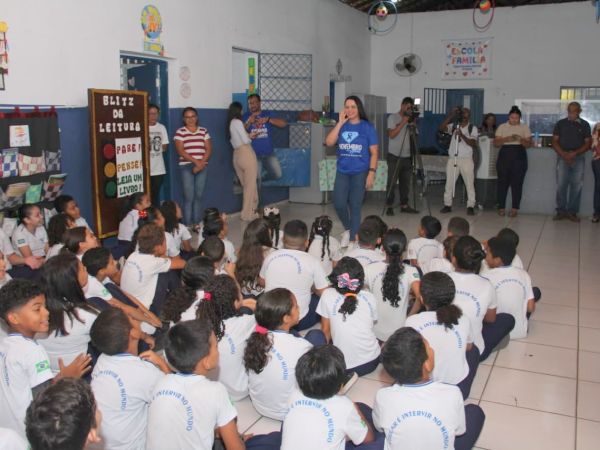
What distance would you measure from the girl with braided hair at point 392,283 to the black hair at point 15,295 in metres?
1.77

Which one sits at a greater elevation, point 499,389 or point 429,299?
point 429,299

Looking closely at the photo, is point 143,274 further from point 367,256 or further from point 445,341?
point 445,341

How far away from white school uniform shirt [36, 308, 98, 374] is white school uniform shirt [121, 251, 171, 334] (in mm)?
771

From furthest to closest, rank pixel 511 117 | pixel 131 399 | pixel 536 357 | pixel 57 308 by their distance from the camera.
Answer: pixel 511 117, pixel 536 357, pixel 57 308, pixel 131 399

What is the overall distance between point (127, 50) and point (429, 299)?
418 centimetres

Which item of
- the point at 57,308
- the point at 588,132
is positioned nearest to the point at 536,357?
the point at 57,308

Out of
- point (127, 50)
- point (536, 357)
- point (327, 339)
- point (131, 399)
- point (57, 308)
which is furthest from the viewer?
point (127, 50)

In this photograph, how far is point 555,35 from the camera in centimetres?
1081

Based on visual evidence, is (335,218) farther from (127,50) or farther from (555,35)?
(555,35)

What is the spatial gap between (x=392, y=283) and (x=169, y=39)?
413 centimetres

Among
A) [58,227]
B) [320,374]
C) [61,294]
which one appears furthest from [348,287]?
[58,227]

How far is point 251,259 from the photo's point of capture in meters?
3.76

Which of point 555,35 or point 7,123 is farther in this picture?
point 555,35

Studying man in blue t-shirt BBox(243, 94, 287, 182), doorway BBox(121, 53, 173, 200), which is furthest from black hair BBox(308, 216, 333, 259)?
man in blue t-shirt BBox(243, 94, 287, 182)
